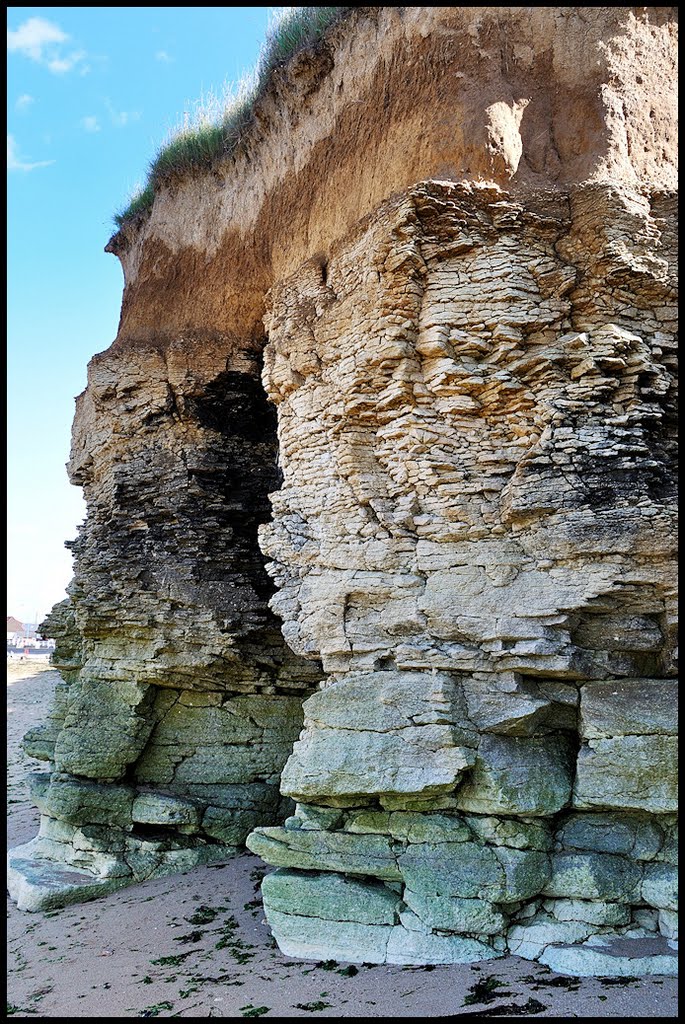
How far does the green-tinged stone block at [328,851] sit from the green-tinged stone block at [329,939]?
0.43m

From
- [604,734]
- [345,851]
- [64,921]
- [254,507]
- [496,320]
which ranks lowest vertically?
[64,921]

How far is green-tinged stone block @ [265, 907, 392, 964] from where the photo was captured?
21.4ft

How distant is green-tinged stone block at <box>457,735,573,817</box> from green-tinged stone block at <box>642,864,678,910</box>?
0.85 meters

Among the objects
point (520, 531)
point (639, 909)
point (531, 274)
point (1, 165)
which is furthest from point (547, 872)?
point (1, 165)

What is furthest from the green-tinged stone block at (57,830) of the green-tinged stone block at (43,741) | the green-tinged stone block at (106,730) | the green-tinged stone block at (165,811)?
the green-tinged stone block at (43,741)

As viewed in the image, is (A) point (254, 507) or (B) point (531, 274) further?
(A) point (254, 507)

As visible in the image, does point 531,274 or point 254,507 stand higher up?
point 531,274

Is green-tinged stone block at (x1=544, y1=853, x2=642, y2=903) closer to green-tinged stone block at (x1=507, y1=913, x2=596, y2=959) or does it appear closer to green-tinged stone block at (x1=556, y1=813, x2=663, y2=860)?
green-tinged stone block at (x1=556, y1=813, x2=663, y2=860)

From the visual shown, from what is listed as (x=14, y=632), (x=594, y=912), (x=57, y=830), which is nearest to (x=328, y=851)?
(x=594, y=912)

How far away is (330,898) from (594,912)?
2255 millimetres

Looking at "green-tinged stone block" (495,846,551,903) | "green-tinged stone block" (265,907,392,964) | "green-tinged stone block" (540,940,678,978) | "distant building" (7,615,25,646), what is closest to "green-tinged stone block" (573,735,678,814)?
"green-tinged stone block" (495,846,551,903)

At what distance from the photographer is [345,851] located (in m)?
6.96

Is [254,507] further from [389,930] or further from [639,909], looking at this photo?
[639,909]

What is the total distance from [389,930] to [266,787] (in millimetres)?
4015
